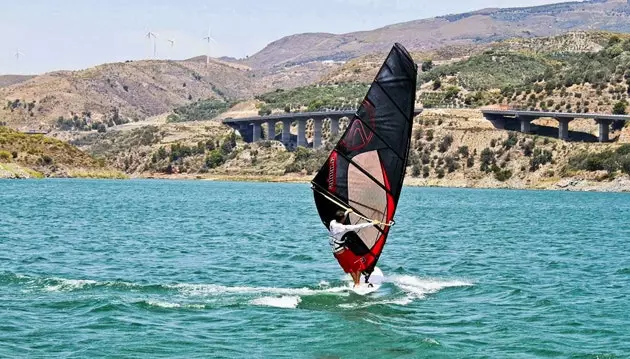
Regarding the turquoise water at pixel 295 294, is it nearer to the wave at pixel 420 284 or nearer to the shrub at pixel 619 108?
the wave at pixel 420 284

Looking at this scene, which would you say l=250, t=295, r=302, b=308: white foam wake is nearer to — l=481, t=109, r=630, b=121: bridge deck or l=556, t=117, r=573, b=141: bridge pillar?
l=481, t=109, r=630, b=121: bridge deck

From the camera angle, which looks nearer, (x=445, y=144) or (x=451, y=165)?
(x=451, y=165)

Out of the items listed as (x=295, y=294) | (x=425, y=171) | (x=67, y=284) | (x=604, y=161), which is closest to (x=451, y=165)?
(x=425, y=171)

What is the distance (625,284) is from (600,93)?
482ft

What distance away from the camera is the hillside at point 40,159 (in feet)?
526

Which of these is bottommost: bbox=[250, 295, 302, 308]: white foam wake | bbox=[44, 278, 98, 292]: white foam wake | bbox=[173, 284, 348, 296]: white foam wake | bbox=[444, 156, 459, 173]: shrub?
bbox=[444, 156, 459, 173]: shrub

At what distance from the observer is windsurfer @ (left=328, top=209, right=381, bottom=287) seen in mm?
32688

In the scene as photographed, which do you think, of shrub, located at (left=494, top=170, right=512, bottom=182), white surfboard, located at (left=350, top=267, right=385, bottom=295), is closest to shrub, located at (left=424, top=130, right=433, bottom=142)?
shrub, located at (left=494, top=170, right=512, bottom=182)

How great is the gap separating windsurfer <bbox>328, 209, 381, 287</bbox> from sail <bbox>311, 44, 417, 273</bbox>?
21cm

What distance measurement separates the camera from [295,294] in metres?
33.5

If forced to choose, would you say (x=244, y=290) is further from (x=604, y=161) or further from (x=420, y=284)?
(x=604, y=161)

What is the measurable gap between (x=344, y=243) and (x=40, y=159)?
142 m

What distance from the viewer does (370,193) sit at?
110 feet

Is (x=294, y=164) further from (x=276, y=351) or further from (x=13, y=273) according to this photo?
(x=276, y=351)
